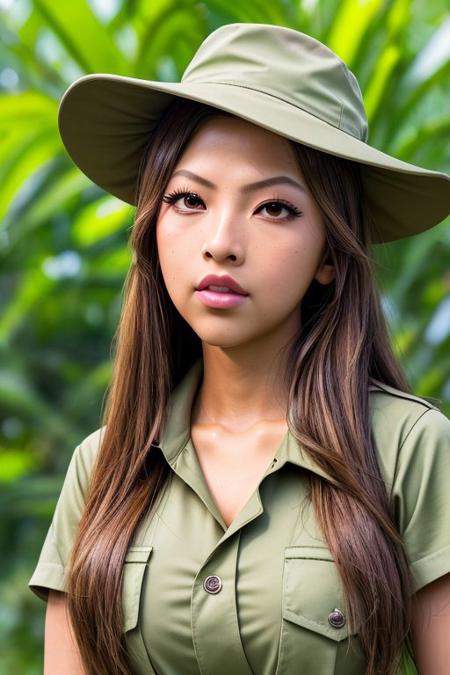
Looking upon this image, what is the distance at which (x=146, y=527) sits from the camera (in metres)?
2.21

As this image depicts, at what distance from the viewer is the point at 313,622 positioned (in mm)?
2031

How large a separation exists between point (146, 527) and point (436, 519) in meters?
0.48

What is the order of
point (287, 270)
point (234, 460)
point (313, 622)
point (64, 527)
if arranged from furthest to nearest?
point (64, 527) → point (234, 460) → point (287, 270) → point (313, 622)

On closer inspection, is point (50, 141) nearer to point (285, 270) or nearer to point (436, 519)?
point (285, 270)

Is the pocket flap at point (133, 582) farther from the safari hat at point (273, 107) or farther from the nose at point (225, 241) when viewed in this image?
the safari hat at point (273, 107)

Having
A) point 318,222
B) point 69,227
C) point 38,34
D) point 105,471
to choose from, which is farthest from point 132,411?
point 38,34

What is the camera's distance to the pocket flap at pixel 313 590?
204cm

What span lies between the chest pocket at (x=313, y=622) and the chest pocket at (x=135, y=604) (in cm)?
24

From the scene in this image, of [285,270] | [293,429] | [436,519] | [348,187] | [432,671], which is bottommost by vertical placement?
[432,671]

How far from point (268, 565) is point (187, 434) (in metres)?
0.32

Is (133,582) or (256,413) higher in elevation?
(256,413)

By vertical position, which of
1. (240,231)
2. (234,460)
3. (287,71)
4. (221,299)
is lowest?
(234,460)

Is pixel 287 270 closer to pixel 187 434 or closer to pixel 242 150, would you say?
pixel 242 150

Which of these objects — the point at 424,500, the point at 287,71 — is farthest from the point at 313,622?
the point at 287,71
